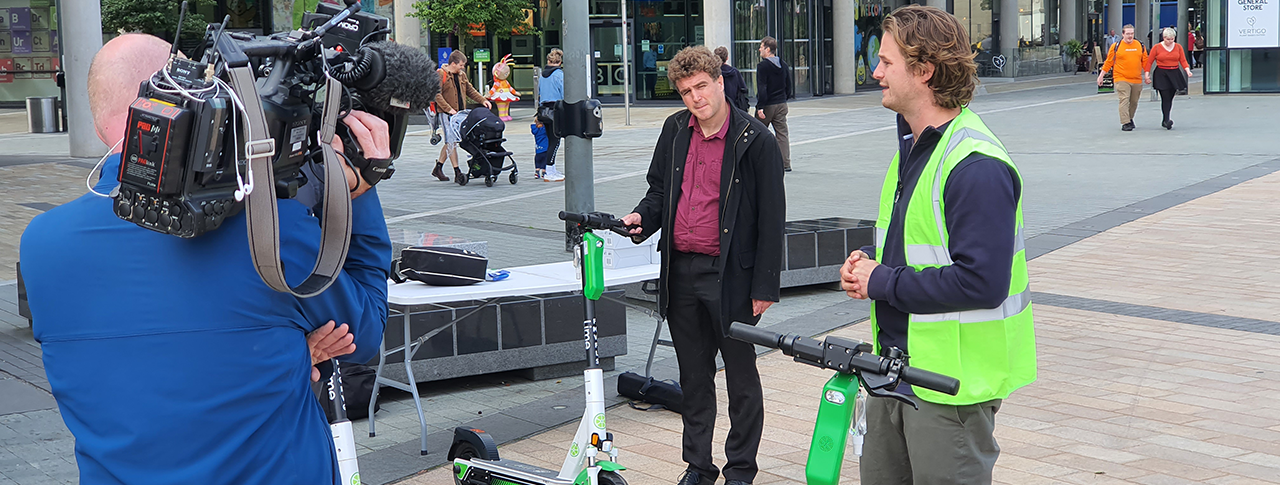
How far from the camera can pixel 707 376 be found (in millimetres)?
4695

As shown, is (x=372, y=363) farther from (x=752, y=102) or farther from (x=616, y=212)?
(x=752, y=102)

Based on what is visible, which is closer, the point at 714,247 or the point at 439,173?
the point at 714,247

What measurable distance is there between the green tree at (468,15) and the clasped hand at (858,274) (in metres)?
27.7

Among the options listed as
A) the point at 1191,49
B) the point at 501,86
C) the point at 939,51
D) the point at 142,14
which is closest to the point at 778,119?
the point at 501,86

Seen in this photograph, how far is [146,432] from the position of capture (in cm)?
198

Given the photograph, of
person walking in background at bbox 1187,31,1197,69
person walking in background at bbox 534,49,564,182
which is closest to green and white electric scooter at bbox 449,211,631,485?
person walking in background at bbox 534,49,564,182

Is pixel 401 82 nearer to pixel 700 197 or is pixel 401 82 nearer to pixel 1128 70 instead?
pixel 700 197

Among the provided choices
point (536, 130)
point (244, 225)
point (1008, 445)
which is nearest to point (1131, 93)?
point (536, 130)

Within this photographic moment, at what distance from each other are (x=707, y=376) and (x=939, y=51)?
2201mm

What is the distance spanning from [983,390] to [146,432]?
1795 mm

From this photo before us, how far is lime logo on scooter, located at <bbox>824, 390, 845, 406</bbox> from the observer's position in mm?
2156

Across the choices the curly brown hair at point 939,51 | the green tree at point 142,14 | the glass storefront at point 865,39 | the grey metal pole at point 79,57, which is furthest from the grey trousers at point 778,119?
the glass storefront at point 865,39

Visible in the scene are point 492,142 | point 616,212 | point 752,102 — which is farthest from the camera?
point 752,102

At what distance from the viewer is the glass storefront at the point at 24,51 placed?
117 feet
